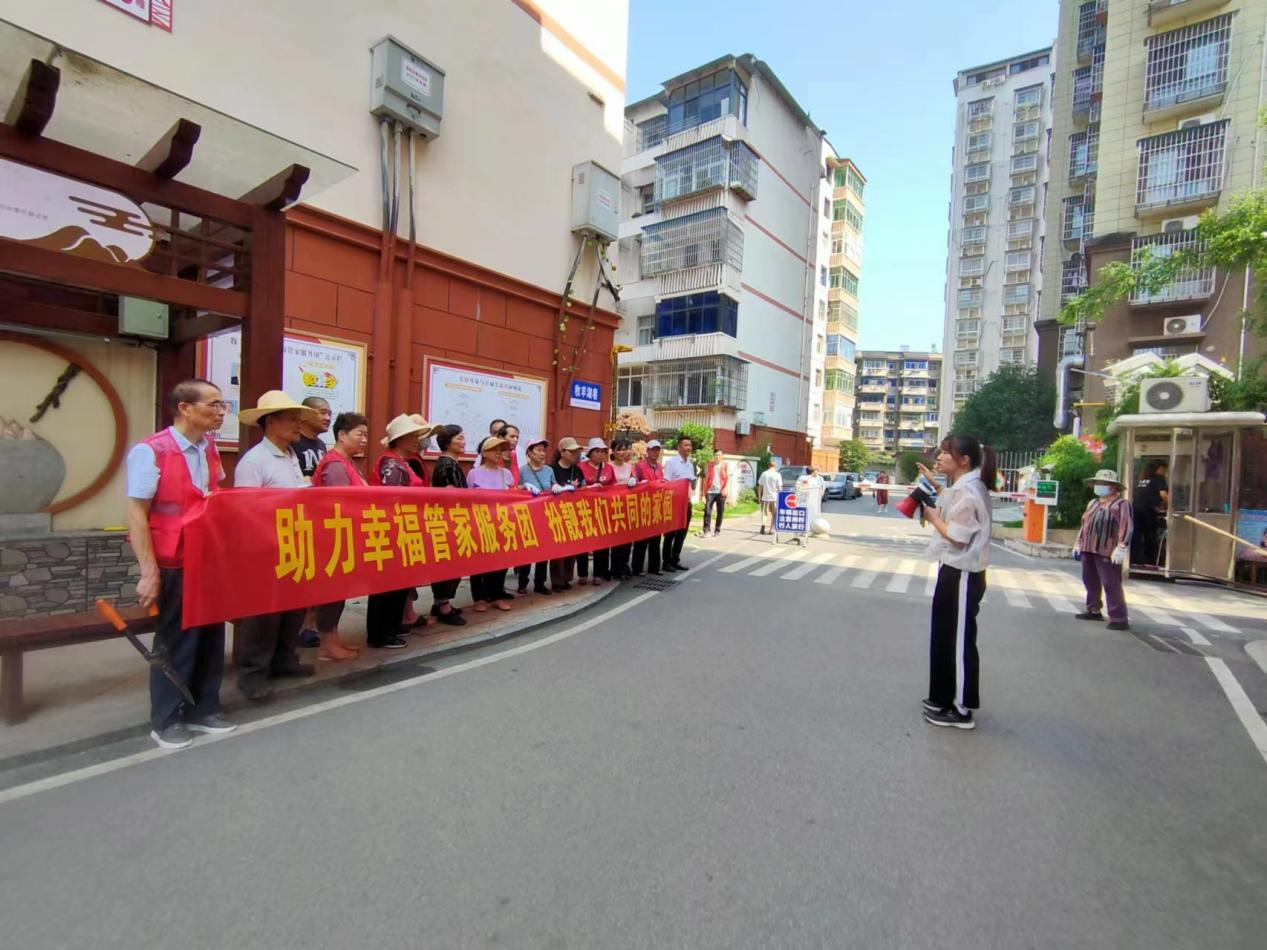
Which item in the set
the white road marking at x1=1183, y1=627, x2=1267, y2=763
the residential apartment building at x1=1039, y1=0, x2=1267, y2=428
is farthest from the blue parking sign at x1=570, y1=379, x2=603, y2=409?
the residential apartment building at x1=1039, y1=0, x2=1267, y2=428

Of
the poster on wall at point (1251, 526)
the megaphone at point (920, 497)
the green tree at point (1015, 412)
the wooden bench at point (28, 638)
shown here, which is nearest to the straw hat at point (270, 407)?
the wooden bench at point (28, 638)

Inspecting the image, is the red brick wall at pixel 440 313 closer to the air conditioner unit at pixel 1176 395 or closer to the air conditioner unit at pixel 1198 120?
the air conditioner unit at pixel 1176 395

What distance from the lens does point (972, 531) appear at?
4.23 m

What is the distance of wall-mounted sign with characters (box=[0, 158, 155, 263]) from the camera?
443 cm

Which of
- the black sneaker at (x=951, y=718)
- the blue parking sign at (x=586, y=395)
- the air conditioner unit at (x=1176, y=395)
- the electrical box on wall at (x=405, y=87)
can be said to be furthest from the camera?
the blue parking sign at (x=586, y=395)

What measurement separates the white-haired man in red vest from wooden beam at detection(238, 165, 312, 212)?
1.86 metres

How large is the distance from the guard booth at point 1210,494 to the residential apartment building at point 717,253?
19651 mm

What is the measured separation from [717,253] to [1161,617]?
2457cm

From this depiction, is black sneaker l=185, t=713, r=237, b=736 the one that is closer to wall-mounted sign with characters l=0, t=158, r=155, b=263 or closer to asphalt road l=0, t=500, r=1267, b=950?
asphalt road l=0, t=500, r=1267, b=950

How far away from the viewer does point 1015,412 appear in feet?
131

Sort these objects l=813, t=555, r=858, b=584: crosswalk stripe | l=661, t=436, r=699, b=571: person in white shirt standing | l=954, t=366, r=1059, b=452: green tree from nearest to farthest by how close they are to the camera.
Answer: l=813, t=555, r=858, b=584: crosswalk stripe < l=661, t=436, r=699, b=571: person in white shirt standing < l=954, t=366, r=1059, b=452: green tree

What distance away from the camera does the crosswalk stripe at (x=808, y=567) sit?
1012 centimetres

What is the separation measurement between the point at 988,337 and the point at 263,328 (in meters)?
66.4

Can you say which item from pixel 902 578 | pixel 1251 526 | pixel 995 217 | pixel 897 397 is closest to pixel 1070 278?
pixel 1251 526
